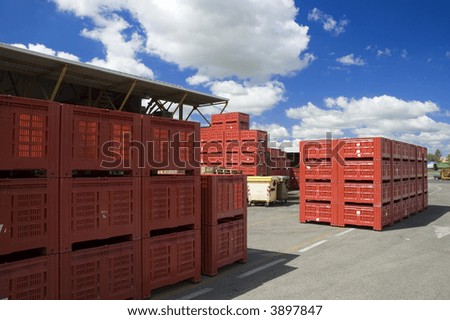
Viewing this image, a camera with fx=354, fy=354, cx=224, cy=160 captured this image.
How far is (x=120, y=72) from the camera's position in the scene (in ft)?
46.1

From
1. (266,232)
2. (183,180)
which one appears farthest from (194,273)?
(266,232)

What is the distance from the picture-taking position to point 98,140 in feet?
14.1

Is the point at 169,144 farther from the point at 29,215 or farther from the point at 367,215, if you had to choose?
the point at 367,215

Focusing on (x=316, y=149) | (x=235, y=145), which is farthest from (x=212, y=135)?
(x=316, y=149)

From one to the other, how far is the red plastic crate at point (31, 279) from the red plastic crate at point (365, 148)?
29.7ft

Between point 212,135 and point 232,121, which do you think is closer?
point 232,121

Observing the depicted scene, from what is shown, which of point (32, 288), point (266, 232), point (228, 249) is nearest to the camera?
point (32, 288)

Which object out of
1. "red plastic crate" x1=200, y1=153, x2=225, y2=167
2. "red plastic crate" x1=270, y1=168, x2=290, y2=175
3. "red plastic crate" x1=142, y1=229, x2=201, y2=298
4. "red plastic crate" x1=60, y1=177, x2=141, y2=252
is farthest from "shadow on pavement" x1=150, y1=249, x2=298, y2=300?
"red plastic crate" x1=270, y1=168, x2=290, y2=175

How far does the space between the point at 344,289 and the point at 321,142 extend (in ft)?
22.0

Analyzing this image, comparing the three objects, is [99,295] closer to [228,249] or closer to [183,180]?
[183,180]

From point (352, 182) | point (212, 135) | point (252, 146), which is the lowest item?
point (352, 182)

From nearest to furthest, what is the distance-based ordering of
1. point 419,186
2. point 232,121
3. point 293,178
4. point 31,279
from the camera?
point 31,279
point 419,186
point 232,121
point 293,178

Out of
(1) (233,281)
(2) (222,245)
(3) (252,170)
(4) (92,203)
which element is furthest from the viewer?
(3) (252,170)

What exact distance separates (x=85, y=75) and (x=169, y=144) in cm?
1015
